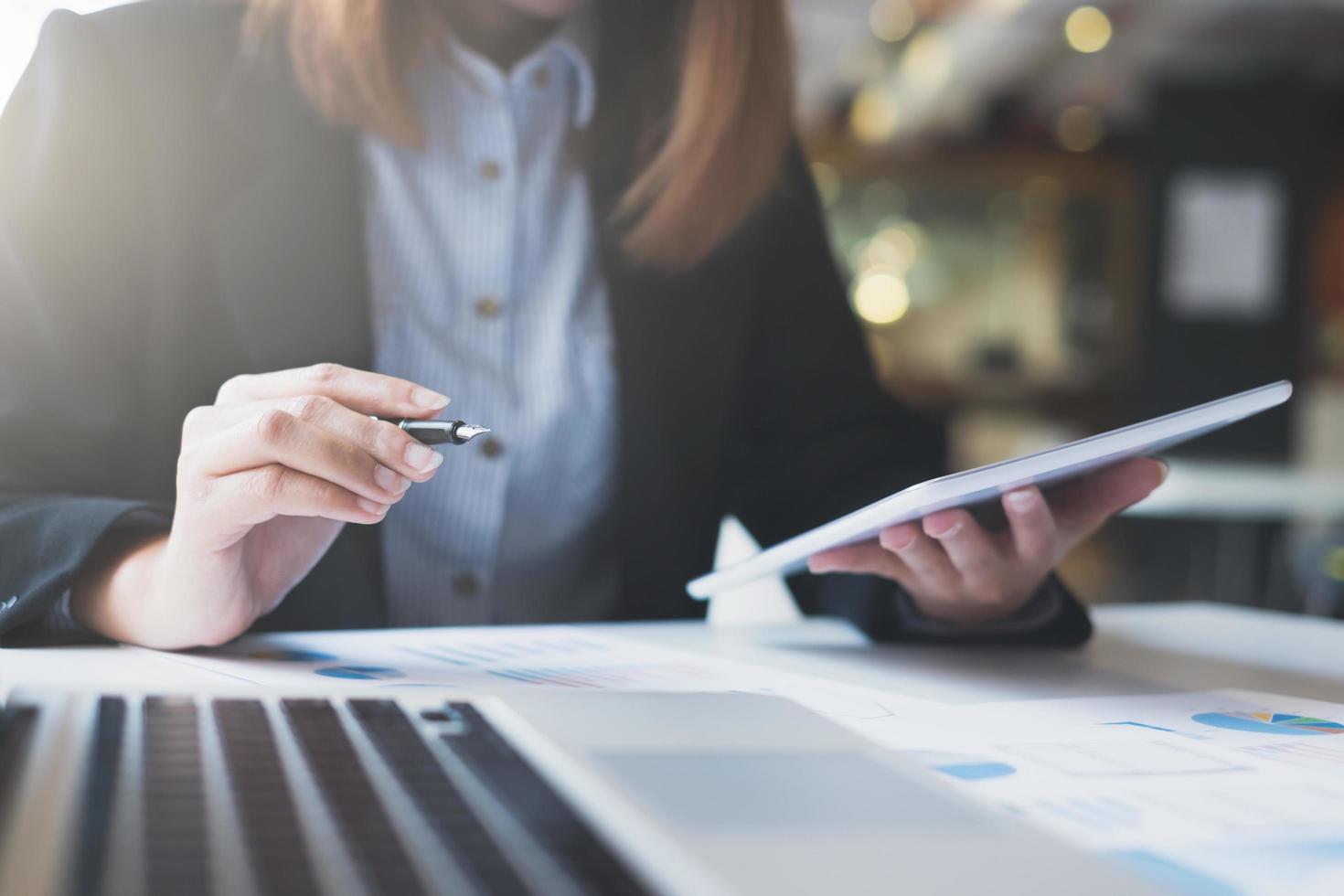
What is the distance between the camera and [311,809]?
0.36m

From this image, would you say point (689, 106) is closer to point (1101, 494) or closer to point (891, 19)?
point (1101, 494)

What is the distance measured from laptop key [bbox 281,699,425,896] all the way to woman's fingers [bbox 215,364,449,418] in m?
0.18

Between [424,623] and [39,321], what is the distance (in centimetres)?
37

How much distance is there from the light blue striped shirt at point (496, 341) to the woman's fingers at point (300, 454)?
0.40m

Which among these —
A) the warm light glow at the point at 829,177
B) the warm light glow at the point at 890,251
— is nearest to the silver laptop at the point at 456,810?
the warm light glow at the point at 829,177

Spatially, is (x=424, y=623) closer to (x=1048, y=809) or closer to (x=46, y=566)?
(x=46, y=566)

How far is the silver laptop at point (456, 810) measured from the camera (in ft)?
1.05

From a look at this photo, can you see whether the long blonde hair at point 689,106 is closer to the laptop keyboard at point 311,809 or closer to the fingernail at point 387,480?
the fingernail at point 387,480

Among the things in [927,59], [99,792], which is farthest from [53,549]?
[927,59]

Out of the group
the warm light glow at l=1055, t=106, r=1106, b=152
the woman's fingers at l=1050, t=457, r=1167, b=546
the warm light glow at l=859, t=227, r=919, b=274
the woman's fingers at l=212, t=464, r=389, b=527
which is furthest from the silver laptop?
the warm light glow at l=1055, t=106, r=1106, b=152

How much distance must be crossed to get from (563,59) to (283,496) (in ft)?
2.09

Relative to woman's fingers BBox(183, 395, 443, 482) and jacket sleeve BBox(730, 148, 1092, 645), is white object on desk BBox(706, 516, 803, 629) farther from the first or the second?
woman's fingers BBox(183, 395, 443, 482)

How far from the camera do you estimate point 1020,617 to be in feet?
2.80

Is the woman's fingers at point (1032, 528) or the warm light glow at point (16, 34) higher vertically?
the warm light glow at point (16, 34)
